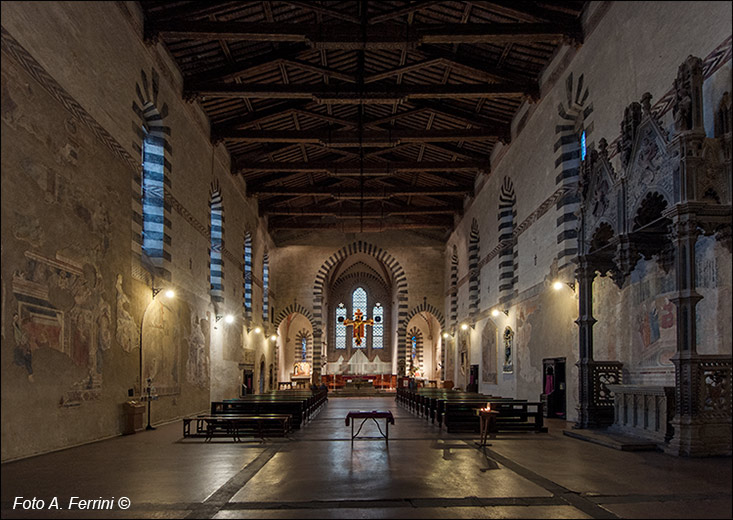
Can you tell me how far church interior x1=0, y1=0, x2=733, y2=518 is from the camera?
7.67 metres

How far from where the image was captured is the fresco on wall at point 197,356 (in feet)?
55.8

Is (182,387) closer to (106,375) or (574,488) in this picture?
(106,375)

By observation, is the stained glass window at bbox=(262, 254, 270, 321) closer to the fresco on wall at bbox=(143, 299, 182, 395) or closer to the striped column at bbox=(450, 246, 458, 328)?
the striped column at bbox=(450, 246, 458, 328)

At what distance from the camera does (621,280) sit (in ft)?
38.2

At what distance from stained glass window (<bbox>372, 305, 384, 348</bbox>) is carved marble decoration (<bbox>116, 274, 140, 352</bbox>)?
30.4m

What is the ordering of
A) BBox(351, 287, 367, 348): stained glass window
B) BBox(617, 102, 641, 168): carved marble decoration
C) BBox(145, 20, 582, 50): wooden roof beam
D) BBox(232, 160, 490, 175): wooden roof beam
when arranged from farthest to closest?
BBox(351, 287, 367, 348): stained glass window, BBox(232, 160, 490, 175): wooden roof beam, BBox(145, 20, 582, 50): wooden roof beam, BBox(617, 102, 641, 168): carved marble decoration

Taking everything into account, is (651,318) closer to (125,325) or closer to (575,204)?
(575,204)

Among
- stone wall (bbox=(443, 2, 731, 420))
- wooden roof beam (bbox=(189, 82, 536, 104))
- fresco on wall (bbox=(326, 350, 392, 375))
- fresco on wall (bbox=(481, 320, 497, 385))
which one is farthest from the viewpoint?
fresco on wall (bbox=(326, 350, 392, 375))

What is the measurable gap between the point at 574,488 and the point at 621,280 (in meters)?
5.77

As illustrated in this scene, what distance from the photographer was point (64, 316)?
973cm

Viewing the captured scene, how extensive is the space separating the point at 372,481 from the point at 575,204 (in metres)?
9.85

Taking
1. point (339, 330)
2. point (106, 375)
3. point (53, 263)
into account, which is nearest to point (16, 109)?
point (53, 263)

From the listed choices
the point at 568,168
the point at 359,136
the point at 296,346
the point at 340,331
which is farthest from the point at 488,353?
the point at 296,346

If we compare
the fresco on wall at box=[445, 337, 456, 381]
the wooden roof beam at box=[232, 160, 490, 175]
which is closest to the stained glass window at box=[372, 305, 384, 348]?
the fresco on wall at box=[445, 337, 456, 381]
